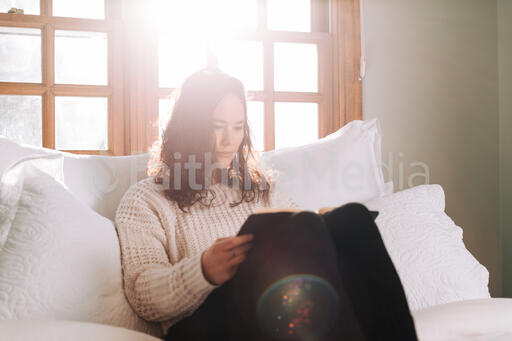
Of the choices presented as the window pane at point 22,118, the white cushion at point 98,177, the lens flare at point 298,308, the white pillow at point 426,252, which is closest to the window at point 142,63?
the window pane at point 22,118

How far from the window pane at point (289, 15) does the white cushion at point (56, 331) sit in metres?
1.52

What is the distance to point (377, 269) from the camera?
1.83 feet

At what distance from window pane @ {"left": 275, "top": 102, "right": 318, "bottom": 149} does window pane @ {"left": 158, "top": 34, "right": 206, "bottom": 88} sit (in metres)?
0.42

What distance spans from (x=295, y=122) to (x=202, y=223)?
0.97 metres

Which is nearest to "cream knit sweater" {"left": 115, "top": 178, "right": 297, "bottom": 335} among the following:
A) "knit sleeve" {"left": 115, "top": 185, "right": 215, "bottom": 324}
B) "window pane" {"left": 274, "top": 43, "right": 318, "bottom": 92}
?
"knit sleeve" {"left": 115, "top": 185, "right": 215, "bottom": 324}

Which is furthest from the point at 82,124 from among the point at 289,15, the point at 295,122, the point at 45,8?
the point at 289,15

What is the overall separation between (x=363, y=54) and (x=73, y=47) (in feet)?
4.02

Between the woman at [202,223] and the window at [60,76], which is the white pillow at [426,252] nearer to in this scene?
the woman at [202,223]

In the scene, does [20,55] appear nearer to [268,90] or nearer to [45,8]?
[45,8]

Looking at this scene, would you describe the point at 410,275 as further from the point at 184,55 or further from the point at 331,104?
the point at 184,55

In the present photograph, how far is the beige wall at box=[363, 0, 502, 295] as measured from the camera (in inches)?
69.4

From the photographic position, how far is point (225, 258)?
2.07 ft

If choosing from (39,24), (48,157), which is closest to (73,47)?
(39,24)

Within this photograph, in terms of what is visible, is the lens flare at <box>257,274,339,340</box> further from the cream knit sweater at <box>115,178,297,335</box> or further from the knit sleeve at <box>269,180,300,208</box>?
the knit sleeve at <box>269,180,300,208</box>
